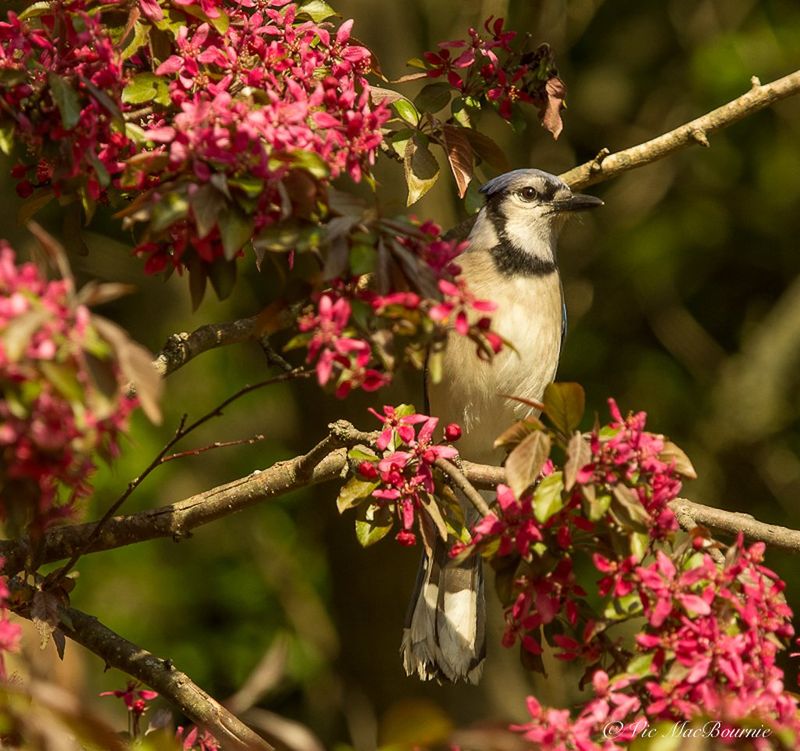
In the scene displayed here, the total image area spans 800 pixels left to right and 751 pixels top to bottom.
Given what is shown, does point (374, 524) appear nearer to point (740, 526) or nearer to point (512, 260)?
point (740, 526)

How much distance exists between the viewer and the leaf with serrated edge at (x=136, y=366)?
1.50 meters

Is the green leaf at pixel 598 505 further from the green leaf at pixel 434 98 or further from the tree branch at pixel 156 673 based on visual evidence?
the green leaf at pixel 434 98

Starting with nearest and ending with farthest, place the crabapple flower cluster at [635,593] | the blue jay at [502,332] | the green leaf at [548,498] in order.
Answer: the crabapple flower cluster at [635,593]
the green leaf at [548,498]
the blue jay at [502,332]

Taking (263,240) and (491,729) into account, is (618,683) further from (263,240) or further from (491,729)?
(263,240)

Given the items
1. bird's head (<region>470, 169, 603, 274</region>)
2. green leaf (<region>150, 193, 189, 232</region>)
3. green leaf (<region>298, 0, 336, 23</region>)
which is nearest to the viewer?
green leaf (<region>150, 193, 189, 232</region>)

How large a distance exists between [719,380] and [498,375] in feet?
9.08

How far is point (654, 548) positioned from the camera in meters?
2.09

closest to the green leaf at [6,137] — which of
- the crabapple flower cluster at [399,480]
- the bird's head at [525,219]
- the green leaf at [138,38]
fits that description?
the green leaf at [138,38]

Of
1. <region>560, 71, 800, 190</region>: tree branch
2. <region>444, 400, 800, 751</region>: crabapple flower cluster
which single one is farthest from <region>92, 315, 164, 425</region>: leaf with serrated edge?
<region>560, 71, 800, 190</region>: tree branch

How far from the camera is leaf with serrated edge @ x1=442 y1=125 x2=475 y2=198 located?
2.91 metres

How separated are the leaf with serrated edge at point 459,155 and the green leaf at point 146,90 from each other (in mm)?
812

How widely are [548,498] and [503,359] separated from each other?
2051 mm

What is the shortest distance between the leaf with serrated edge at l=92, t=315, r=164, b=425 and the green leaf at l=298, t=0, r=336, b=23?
1.43 metres

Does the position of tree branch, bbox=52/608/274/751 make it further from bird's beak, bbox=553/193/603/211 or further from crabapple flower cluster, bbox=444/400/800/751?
bird's beak, bbox=553/193/603/211
